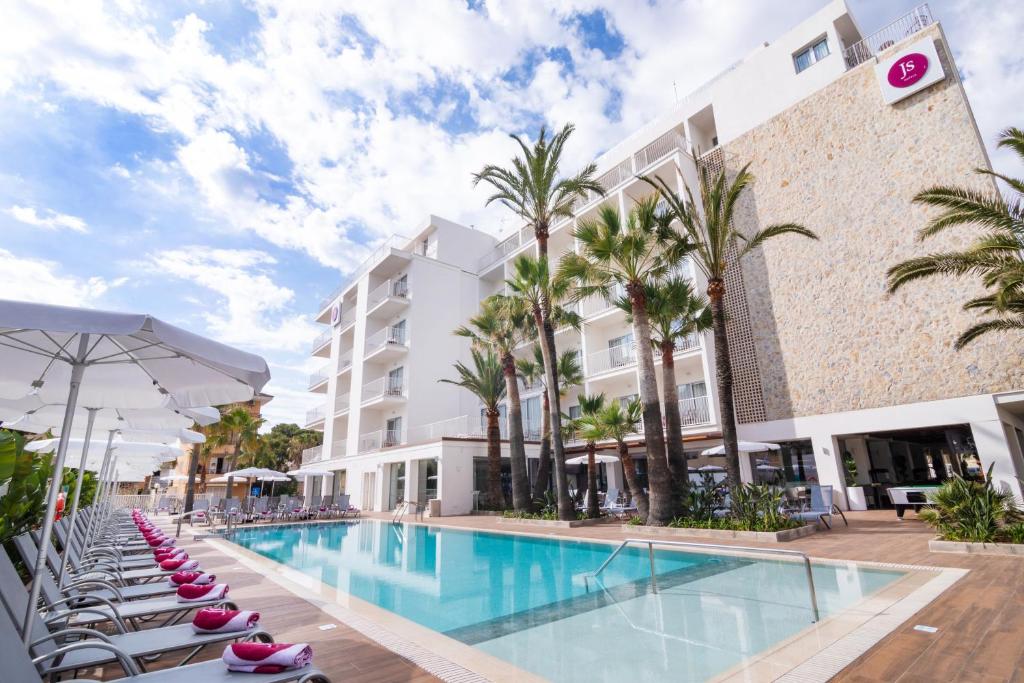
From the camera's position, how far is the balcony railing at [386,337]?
27.8 metres

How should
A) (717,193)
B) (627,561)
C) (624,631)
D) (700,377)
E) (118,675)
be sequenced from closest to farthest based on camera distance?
(118,675) → (624,631) → (627,561) → (717,193) → (700,377)

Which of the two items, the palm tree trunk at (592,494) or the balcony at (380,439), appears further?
the balcony at (380,439)

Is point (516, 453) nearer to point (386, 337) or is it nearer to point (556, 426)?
point (556, 426)

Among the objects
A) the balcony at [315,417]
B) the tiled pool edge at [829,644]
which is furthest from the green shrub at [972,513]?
the balcony at [315,417]

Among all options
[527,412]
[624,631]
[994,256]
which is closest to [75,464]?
[624,631]

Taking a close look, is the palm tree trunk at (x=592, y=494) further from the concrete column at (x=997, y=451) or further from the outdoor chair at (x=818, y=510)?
the concrete column at (x=997, y=451)

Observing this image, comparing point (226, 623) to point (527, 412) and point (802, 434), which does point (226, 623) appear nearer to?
point (802, 434)

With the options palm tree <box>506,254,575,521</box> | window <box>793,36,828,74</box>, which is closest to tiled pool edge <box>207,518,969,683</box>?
palm tree <box>506,254,575,521</box>

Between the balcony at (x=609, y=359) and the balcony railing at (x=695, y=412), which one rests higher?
the balcony at (x=609, y=359)

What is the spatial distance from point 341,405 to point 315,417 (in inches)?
160

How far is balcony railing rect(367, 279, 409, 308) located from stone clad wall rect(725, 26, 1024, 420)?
1837 cm

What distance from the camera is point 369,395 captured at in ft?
91.4

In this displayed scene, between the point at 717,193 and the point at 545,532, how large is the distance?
10.7 m

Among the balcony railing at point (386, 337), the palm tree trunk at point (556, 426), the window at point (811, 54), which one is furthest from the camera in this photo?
the balcony railing at point (386, 337)
